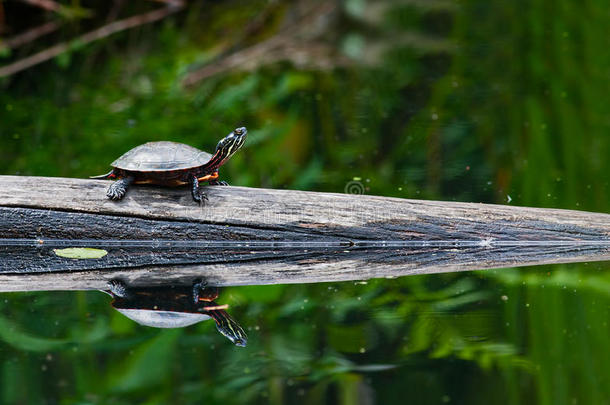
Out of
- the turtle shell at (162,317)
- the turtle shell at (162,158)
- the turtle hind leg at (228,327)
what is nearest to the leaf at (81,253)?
the turtle shell at (162,158)

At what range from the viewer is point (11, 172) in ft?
14.2

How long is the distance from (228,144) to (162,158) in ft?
0.94

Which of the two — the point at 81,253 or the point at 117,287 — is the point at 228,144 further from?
the point at 117,287

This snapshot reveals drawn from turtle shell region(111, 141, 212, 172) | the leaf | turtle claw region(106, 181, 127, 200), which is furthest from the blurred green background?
turtle shell region(111, 141, 212, 172)

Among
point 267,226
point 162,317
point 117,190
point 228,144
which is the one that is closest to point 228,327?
point 162,317

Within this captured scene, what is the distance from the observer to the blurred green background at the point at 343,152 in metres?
2.03

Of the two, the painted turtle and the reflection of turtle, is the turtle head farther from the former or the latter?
the reflection of turtle

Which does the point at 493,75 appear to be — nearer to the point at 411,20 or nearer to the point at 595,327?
the point at 411,20

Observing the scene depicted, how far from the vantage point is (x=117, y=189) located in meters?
3.17

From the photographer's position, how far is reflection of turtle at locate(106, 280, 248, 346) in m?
2.36

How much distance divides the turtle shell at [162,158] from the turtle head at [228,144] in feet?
0.16

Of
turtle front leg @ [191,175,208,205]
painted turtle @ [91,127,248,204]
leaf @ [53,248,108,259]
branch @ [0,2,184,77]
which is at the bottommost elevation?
leaf @ [53,248,108,259]

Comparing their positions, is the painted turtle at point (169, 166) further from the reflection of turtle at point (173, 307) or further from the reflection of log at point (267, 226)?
the reflection of turtle at point (173, 307)

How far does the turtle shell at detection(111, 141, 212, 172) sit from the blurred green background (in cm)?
75
